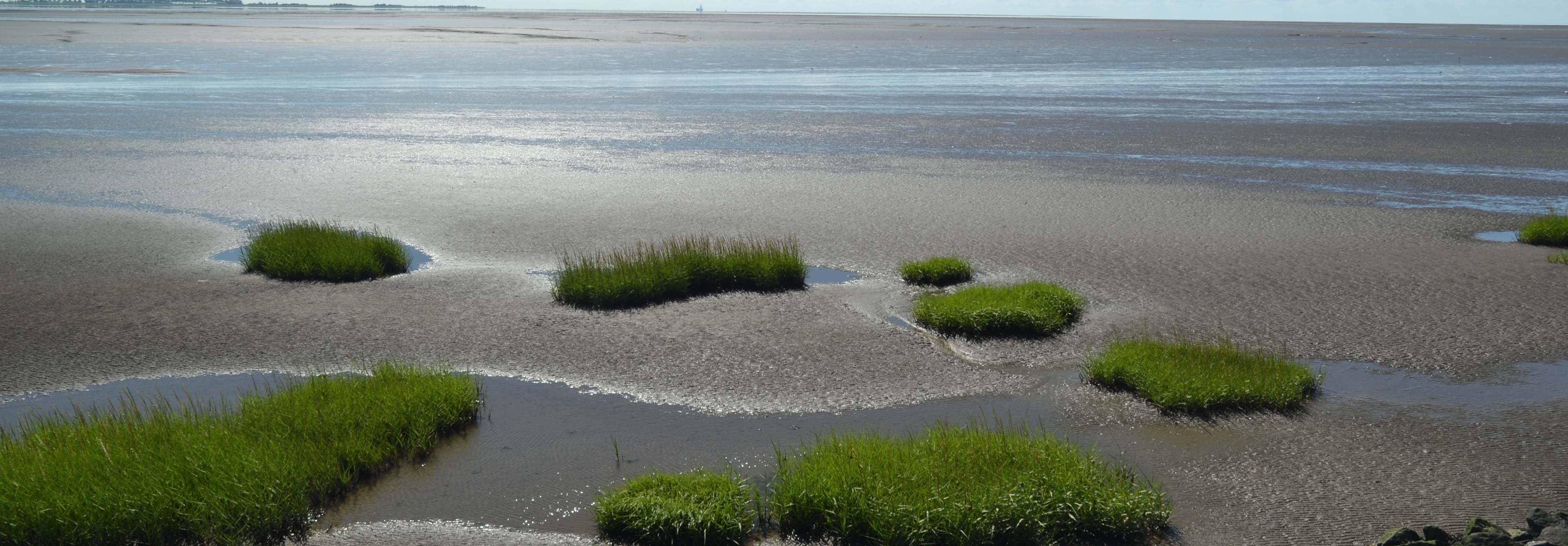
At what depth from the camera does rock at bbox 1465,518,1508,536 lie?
5.09 m

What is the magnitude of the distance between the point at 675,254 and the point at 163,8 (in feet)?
603

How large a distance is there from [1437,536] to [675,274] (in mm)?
6359

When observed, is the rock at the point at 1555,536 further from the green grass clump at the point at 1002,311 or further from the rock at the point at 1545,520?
the green grass clump at the point at 1002,311

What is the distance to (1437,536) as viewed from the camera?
520 centimetres

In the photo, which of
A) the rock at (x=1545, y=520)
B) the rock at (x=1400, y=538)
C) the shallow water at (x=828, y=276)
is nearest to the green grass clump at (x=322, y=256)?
the shallow water at (x=828, y=276)

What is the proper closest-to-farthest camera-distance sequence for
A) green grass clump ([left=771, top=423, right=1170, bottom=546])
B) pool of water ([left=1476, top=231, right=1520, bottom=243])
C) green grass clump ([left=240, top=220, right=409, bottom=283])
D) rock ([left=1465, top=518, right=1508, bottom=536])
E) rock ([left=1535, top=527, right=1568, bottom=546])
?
rock ([left=1535, top=527, right=1568, bottom=546]) < rock ([left=1465, top=518, right=1508, bottom=536]) < green grass clump ([left=771, top=423, right=1170, bottom=546]) < green grass clump ([left=240, top=220, right=409, bottom=283]) < pool of water ([left=1476, top=231, right=1520, bottom=243])

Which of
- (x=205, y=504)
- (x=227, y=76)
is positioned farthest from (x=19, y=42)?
(x=205, y=504)

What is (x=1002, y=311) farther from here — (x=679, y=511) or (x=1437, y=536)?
(x=679, y=511)

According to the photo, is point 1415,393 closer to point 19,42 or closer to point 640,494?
point 640,494

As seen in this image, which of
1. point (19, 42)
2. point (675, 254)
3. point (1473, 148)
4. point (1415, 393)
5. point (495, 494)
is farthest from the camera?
point (19, 42)

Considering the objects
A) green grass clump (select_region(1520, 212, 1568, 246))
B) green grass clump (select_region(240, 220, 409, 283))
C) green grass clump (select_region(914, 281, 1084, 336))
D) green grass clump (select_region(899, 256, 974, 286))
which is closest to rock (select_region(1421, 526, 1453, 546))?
green grass clump (select_region(914, 281, 1084, 336))

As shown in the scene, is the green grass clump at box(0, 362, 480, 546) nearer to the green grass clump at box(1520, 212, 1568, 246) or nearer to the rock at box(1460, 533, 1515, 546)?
the rock at box(1460, 533, 1515, 546)

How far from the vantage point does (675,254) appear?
34.1 feet

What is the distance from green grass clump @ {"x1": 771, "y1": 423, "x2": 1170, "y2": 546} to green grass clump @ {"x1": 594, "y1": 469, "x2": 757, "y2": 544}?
0.70 ft
